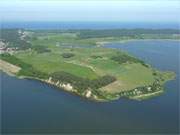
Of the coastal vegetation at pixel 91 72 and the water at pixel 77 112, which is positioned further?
the coastal vegetation at pixel 91 72

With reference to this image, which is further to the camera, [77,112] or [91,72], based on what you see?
[91,72]

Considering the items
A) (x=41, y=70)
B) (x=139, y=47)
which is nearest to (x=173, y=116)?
(x=41, y=70)

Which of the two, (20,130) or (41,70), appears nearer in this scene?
(20,130)

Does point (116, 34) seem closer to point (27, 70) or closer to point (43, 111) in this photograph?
point (27, 70)

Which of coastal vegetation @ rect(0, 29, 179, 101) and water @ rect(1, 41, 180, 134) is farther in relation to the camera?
coastal vegetation @ rect(0, 29, 179, 101)

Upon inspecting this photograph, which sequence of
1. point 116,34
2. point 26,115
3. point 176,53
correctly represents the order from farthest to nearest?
point 116,34 → point 176,53 → point 26,115

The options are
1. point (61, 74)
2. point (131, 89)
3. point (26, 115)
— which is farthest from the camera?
point (61, 74)
